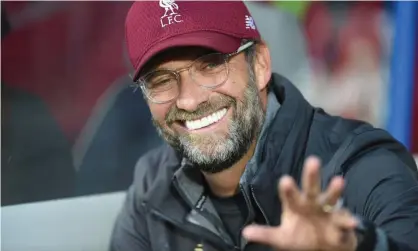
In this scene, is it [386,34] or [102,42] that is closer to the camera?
[102,42]

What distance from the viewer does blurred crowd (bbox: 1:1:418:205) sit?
2.11 metres

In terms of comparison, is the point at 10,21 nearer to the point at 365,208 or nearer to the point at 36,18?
the point at 36,18

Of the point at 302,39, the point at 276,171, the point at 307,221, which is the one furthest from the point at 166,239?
the point at 302,39

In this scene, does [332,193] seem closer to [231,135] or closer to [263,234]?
[263,234]

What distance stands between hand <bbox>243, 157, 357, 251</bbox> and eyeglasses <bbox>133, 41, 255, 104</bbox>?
0.61 meters

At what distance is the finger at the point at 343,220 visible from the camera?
948 mm

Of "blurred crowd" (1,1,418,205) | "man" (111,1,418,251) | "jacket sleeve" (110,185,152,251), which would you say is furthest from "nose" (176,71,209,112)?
"blurred crowd" (1,1,418,205)

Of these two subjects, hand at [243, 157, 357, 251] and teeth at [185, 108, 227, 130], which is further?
teeth at [185, 108, 227, 130]

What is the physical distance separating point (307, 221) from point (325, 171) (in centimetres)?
51

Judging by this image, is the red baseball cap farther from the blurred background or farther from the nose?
the blurred background

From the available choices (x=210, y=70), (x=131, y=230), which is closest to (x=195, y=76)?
(x=210, y=70)

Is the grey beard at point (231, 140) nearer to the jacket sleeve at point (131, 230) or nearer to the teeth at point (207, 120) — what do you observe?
the teeth at point (207, 120)

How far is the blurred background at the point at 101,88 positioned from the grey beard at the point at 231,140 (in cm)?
70

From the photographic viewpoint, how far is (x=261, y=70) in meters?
1.68
